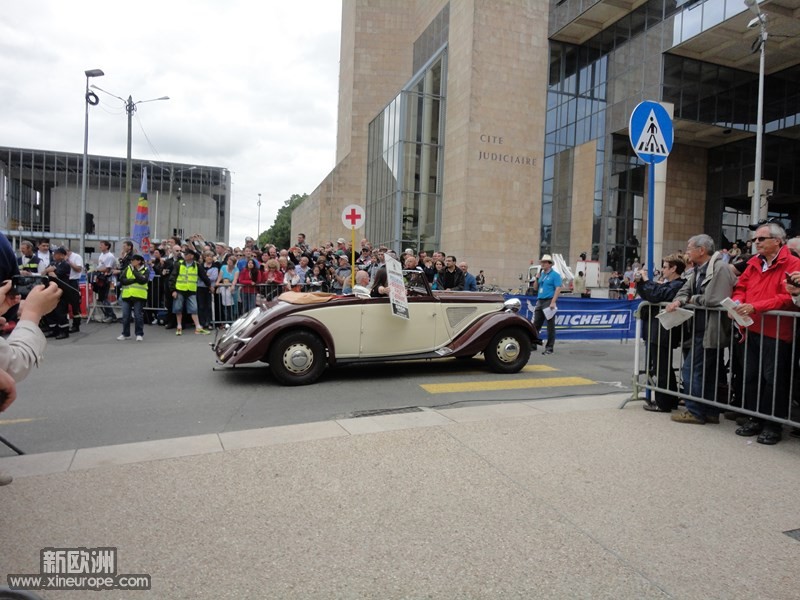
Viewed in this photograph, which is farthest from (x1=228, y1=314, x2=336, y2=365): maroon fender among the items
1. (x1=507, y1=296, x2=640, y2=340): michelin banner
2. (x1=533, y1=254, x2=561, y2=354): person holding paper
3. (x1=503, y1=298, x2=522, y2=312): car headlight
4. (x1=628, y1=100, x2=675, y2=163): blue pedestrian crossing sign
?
(x1=507, y1=296, x2=640, y2=340): michelin banner

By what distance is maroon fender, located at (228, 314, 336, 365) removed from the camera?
6.45m

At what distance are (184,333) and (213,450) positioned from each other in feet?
26.4

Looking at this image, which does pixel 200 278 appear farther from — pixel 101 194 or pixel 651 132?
pixel 101 194

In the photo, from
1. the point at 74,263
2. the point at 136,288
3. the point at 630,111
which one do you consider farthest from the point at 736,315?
the point at 630,111

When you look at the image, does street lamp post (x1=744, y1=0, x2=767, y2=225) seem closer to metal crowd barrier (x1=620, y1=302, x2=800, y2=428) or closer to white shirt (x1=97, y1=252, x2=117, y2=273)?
metal crowd barrier (x1=620, y1=302, x2=800, y2=428)

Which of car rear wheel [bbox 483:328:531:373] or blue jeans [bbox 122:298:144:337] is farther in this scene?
blue jeans [bbox 122:298:144:337]

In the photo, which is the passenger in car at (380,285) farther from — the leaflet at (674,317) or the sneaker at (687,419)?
the sneaker at (687,419)

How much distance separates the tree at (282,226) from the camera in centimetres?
10125

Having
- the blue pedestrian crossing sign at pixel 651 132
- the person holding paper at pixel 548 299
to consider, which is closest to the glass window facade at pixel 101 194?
the person holding paper at pixel 548 299

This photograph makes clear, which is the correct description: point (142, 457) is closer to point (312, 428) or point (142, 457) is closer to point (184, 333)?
point (312, 428)

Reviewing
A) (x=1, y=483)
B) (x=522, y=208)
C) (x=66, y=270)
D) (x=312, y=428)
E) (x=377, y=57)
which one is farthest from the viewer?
(x=377, y=57)

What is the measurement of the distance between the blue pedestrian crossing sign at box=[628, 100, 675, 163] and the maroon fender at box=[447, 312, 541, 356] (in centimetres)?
285

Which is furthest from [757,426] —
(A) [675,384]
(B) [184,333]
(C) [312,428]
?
(B) [184,333]

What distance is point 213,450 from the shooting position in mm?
4133
